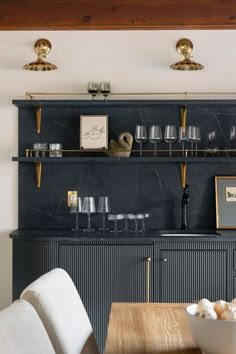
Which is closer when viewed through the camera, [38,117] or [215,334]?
[215,334]

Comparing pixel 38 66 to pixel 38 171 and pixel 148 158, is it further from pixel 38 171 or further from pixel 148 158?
pixel 148 158

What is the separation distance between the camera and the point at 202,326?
167cm

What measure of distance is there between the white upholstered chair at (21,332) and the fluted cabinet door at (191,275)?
2433 millimetres

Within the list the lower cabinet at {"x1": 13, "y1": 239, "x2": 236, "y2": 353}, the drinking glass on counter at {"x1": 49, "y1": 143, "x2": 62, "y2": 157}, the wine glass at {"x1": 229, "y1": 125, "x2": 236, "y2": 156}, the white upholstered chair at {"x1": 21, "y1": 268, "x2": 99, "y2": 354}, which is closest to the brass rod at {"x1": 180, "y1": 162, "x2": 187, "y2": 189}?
the wine glass at {"x1": 229, "y1": 125, "x2": 236, "y2": 156}

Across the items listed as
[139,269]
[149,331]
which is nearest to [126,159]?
[139,269]

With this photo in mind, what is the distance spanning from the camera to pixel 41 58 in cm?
429

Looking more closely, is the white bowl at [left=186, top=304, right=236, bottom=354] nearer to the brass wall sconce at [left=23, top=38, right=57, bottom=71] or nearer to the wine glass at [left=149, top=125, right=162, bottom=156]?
the wine glass at [left=149, top=125, right=162, bottom=156]

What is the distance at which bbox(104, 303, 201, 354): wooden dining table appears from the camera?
1.81m

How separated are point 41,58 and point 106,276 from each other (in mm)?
1653

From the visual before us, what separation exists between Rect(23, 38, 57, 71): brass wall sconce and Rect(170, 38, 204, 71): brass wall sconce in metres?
0.87

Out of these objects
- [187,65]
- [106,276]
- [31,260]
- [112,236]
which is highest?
[187,65]

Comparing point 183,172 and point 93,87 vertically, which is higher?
point 93,87

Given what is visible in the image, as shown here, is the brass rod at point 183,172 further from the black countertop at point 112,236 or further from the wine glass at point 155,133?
the black countertop at point 112,236

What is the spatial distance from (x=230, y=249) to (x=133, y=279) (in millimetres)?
677
